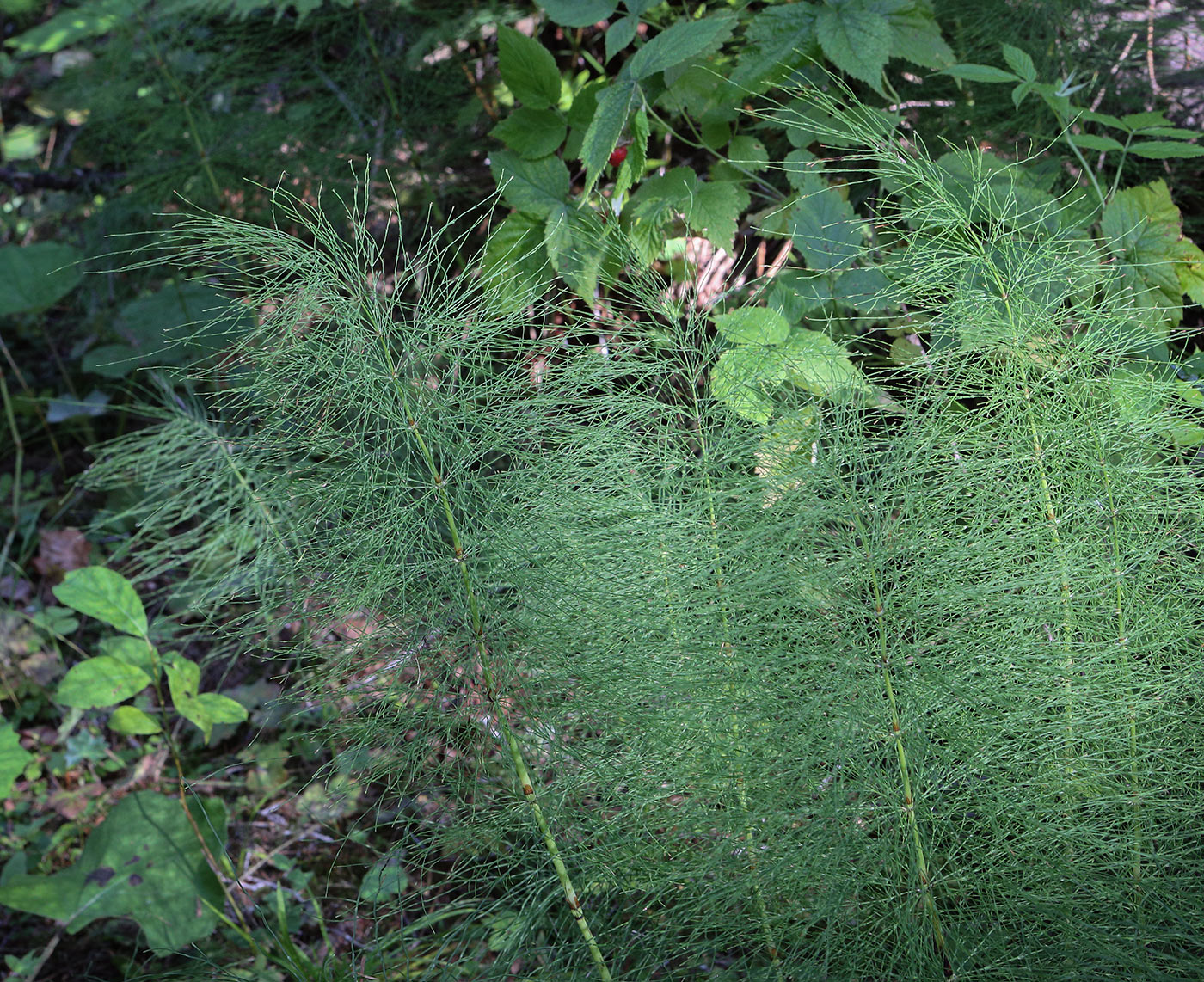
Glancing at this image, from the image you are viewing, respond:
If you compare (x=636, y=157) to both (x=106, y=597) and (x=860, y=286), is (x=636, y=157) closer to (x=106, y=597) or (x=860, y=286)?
(x=860, y=286)

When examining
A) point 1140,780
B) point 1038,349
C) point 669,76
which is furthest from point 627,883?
point 669,76

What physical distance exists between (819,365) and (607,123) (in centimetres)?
53

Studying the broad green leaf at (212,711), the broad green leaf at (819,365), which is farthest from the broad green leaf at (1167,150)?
the broad green leaf at (212,711)

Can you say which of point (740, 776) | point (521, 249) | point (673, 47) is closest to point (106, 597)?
point (521, 249)

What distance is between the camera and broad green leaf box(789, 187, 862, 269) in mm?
1276

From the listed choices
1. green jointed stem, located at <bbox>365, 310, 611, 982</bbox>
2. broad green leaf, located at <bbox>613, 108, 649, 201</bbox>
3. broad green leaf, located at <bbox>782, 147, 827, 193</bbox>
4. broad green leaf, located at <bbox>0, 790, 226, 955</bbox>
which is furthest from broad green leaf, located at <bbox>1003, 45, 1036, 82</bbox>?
broad green leaf, located at <bbox>0, 790, 226, 955</bbox>

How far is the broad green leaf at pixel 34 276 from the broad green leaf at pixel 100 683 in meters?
1.54

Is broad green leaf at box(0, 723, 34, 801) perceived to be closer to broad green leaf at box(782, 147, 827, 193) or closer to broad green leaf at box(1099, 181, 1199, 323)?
broad green leaf at box(782, 147, 827, 193)

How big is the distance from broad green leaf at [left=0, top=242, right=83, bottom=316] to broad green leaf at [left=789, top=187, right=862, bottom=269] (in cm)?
220

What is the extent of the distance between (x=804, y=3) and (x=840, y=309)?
489 mm

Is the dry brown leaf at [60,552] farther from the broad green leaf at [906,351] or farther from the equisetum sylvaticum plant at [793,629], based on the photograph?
the broad green leaf at [906,351]

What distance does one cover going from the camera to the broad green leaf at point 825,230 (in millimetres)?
1276

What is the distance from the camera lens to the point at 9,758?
5.25ft

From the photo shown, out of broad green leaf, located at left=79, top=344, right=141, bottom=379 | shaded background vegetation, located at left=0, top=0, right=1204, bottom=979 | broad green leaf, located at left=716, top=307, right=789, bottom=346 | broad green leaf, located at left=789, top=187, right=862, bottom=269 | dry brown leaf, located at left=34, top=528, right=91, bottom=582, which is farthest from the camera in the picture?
broad green leaf, located at left=79, top=344, right=141, bottom=379
